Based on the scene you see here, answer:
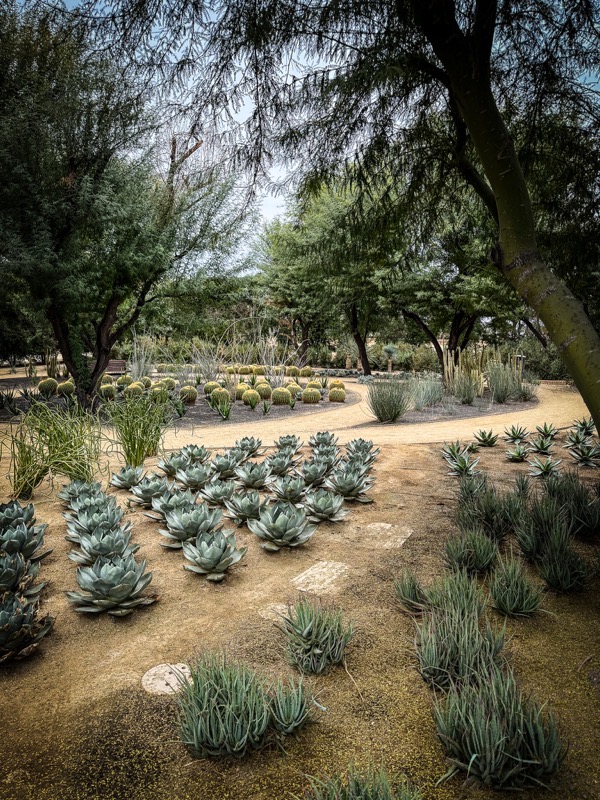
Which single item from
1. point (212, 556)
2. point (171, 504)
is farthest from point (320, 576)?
point (171, 504)

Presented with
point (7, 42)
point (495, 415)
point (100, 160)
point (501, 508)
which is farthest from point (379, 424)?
point (7, 42)

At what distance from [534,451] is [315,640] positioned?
419cm

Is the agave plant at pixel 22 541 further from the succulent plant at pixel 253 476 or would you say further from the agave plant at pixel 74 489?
the succulent plant at pixel 253 476

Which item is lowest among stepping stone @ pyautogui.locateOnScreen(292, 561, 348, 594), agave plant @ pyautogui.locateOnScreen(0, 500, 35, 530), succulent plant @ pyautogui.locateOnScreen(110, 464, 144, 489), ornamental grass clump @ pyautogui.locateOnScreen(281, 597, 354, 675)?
stepping stone @ pyautogui.locateOnScreen(292, 561, 348, 594)

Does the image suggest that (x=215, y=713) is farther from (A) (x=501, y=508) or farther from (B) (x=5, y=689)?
(A) (x=501, y=508)

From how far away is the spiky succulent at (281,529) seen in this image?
2.76m

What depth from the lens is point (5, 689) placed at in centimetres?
172

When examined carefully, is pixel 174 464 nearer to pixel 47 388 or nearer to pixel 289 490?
pixel 289 490

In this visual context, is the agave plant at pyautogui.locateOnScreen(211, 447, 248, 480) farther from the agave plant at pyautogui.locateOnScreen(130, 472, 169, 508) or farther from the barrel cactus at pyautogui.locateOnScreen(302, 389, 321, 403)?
the barrel cactus at pyautogui.locateOnScreen(302, 389, 321, 403)

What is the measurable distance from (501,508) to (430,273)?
11.9 meters

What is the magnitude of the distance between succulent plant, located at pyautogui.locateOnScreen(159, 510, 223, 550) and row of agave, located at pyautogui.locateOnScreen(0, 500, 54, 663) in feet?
2.11

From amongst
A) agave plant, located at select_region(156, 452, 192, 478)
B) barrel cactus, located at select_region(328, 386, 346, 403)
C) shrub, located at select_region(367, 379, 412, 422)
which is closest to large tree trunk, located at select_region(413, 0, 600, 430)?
agave plant, located at select_region(156, 452, 192, 478)

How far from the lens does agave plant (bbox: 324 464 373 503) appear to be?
3590 millimetres

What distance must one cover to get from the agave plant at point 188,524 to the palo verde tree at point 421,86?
2.00 metres
